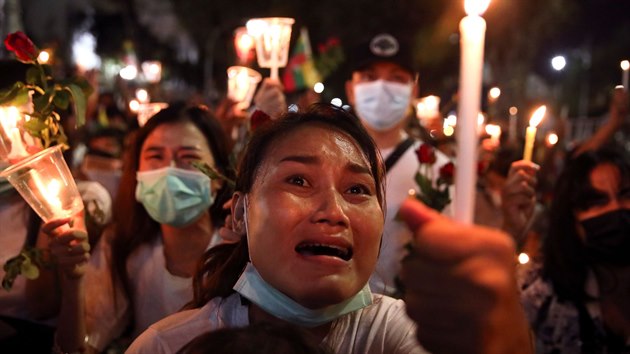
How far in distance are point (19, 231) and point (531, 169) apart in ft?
8.85

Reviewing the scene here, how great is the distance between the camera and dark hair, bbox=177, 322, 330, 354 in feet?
5.77

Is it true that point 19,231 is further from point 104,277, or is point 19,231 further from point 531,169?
point 531,169

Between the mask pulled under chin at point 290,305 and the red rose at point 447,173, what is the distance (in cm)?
199

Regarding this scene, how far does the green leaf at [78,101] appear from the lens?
303cm

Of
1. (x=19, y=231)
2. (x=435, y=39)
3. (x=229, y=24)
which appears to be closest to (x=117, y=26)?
(x=229, y=24)

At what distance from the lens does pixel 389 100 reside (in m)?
5.29

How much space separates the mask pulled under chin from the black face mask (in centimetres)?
229

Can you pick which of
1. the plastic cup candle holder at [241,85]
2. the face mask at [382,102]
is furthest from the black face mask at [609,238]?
the plastic cup candle holder at [241,85]

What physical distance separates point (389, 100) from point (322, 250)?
337 cm

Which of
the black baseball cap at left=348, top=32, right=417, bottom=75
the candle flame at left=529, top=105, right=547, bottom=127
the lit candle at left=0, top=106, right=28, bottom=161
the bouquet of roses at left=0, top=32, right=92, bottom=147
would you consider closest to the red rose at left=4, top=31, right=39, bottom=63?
the bouquet of roses at left=0, top=32, right=92, bottom=147

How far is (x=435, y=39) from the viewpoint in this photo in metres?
24.4

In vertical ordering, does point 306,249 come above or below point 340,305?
above

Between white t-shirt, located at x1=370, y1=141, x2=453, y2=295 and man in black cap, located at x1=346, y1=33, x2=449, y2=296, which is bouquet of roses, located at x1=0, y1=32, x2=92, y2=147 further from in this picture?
man in black cap, located at x1=346, y1=33, x2=449, y2=296

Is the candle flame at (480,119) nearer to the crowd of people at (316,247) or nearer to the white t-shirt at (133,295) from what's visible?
the crowd of people at (316,247)
